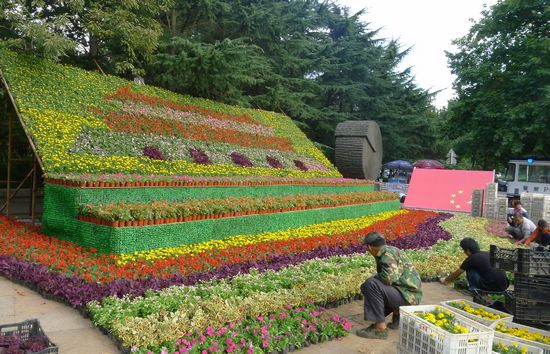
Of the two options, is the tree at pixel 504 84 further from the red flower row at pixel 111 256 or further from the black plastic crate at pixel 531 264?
the black plastic crate at pixel 531 264

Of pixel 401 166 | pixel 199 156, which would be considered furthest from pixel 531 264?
pixel 401 166

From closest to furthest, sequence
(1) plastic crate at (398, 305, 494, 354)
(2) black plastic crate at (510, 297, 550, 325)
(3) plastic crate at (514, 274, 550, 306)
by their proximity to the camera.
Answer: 1. (1) plastic crate at (398, 305, 494, 354)
2. (3) plastic crate at (514, 274, 550, 306)
3. (2) black plastic crate at (510, 297, 550, 325)

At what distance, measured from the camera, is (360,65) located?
102ft

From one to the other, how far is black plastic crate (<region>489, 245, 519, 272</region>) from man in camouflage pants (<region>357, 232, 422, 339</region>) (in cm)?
94

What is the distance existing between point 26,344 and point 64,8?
1613cm

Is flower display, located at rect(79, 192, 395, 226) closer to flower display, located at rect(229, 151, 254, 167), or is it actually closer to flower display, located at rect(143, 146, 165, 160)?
flower display, located at rect(143, 146, 165, 160)

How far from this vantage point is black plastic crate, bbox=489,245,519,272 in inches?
181

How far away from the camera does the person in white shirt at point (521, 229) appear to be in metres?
12.4

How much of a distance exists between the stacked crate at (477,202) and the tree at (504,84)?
25.4 ft

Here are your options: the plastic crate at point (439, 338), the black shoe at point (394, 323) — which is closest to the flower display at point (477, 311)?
the black shoe at point (394, 323)

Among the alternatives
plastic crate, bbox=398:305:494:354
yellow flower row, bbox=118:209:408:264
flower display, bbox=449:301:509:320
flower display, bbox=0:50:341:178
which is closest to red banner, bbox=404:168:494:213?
flower display, bbox=0:50:341:178

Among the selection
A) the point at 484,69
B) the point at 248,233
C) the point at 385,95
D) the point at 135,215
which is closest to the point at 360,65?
the point at 385,95

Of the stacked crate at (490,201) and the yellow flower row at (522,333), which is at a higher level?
the stacked crate at (490,201)

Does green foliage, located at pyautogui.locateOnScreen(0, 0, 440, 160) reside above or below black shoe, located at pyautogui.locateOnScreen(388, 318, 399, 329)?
above
